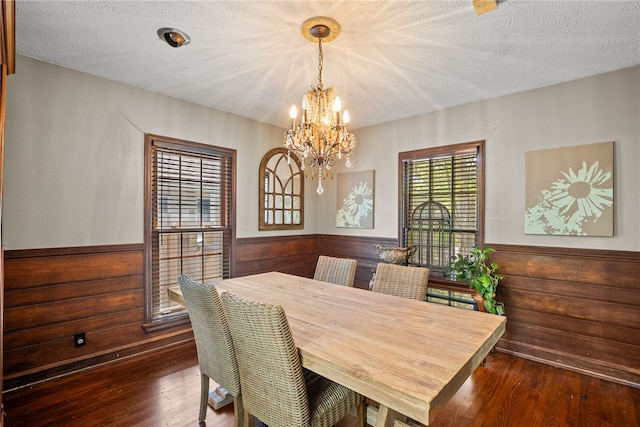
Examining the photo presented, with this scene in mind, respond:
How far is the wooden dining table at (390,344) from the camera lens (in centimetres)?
111

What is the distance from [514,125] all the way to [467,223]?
43.0 inches

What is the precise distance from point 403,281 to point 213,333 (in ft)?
4.73

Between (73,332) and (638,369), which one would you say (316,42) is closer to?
(73,332)

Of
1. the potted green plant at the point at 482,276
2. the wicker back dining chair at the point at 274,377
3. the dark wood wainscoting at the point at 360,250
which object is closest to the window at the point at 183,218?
the dark wood wainscoting at the point at 360,250

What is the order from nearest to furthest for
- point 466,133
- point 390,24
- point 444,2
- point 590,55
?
1. point 444,2
2. point 390,24
3. point 590,55
4. point 466,133

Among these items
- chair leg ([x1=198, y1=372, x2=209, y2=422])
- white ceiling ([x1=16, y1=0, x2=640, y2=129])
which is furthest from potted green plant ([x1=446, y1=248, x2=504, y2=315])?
chair leg ([x1=198, y1=372, x2=209, y2=422])

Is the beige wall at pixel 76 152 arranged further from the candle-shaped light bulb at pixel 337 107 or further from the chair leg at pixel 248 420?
the chair leg at pixel 248 420

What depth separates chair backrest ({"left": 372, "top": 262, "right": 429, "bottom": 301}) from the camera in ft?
7.74

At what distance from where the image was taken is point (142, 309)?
3023mm

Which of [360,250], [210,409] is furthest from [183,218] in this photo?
[360,250]

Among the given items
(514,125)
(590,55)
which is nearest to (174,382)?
(514,125)

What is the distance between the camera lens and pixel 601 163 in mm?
2641

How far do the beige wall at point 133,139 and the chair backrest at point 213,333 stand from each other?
152 centimetres

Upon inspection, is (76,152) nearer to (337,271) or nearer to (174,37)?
(174,37)
